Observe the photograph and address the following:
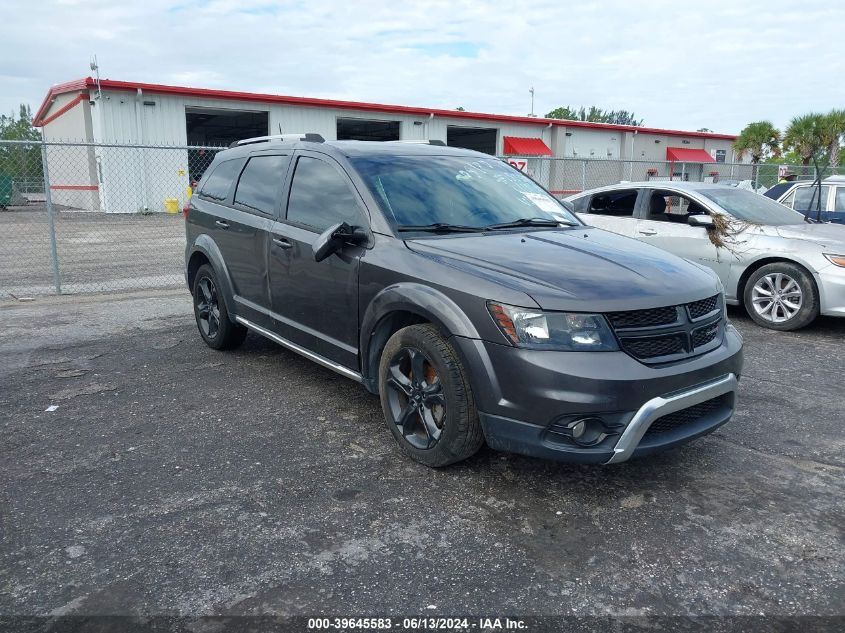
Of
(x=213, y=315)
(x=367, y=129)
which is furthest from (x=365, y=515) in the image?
(x=367, y=129)

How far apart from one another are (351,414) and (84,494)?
1.70 m

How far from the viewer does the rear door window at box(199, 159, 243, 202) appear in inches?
228

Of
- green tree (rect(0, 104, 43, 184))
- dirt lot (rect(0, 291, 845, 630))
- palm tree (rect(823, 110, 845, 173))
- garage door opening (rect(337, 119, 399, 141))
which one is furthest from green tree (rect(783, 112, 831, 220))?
green tree (rect(0, 104, 43, 184))

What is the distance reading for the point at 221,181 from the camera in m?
5.96

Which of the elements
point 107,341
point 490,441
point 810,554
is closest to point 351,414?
point 490,441

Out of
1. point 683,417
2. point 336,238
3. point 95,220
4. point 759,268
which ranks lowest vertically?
point 683,417

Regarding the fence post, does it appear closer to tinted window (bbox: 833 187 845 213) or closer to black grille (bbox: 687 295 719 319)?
black grille (bbox: 687 295 719 319)

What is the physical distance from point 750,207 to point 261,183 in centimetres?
558

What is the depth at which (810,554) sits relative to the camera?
9.89ft

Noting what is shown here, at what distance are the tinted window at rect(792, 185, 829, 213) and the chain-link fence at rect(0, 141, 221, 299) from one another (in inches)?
338

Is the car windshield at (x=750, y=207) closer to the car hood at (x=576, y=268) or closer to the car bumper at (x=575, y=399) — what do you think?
the car hood at (x=576, y=268)

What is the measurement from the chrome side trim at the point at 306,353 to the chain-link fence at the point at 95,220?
4.07 m

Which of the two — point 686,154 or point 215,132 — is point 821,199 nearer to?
point 686,154

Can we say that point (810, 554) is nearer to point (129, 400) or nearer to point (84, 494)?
point (84, 494)
